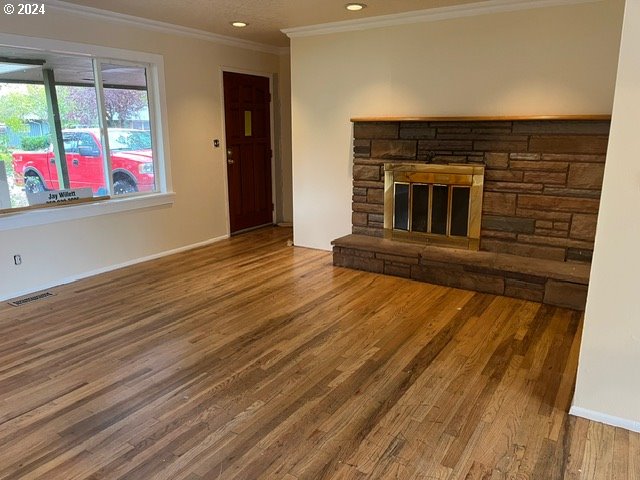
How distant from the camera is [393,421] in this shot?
7.45 feet

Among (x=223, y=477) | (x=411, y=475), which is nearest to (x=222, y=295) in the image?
(x=223, y=477)

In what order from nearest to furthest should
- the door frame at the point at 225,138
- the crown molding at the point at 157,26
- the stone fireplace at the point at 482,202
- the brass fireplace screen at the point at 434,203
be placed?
the stone fireplace at the point at 482,202 < the crown molding at the point at 157,26 < the brass fireplace screen at the point at 434,203 < the door frame at the point at 225,138

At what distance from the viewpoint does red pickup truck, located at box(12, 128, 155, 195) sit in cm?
399

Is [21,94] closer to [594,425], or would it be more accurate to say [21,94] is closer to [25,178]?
A: [25,178]

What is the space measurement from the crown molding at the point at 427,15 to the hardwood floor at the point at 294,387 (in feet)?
7.66

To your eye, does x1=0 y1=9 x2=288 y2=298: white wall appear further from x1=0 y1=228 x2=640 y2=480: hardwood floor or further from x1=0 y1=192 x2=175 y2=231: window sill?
x1=0 y1=228 x2=640 y2=480: hardwood floor

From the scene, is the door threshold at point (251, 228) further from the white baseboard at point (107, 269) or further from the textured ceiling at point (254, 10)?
the textured ceiling at point (254, 10)

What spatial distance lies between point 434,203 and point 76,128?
10.9 ft

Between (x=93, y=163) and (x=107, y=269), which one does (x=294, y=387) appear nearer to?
(x=107, y=269)

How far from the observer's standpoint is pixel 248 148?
616 cm

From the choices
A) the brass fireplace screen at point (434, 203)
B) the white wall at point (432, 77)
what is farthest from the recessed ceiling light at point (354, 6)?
the brass fireplace screen at point (434, 203)

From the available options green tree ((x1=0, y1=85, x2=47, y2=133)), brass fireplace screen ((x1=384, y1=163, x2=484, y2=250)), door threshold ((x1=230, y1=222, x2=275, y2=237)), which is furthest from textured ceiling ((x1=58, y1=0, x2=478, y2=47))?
door threshold ((x1=230, y1=222, x2=275, y2=237))

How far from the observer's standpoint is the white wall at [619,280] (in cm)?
196

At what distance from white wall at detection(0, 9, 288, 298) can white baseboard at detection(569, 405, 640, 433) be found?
403 centimetres
